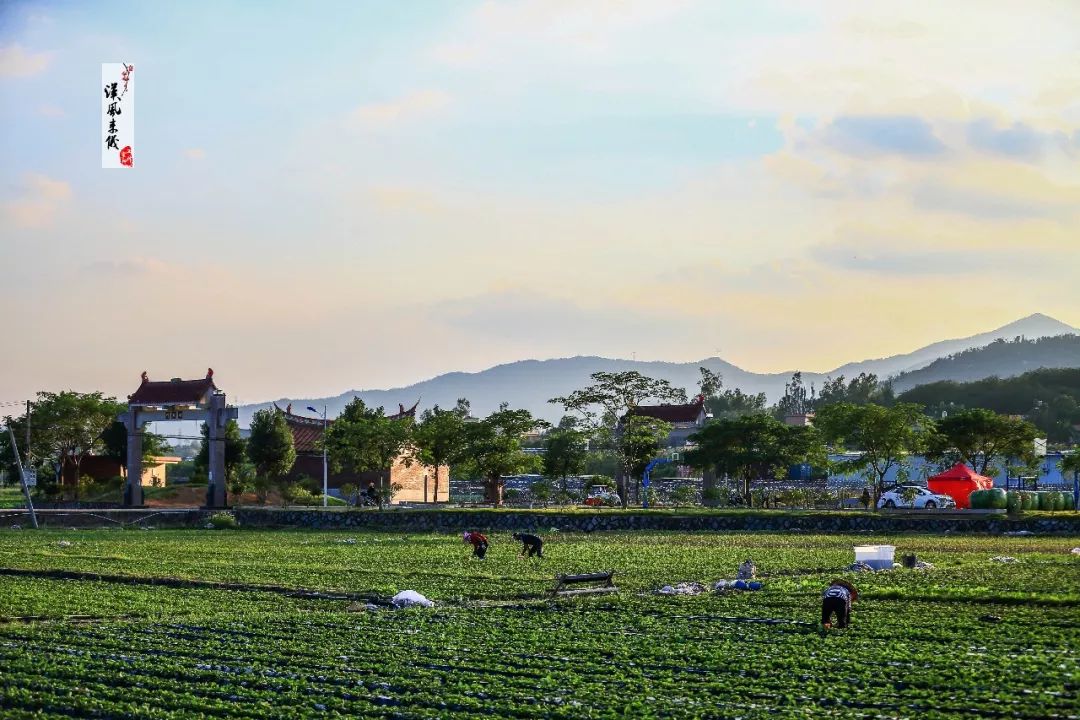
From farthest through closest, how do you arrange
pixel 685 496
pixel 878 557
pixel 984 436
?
pixel 685 496 → pixel 984 436 → pixel 878 557

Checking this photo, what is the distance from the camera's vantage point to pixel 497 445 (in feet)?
227

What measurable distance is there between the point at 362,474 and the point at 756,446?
2741cm

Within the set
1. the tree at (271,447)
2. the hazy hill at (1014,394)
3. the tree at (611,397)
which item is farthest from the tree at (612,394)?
the hazy hill at (1014,394)

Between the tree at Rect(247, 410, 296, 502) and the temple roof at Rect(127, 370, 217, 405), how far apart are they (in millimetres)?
7092

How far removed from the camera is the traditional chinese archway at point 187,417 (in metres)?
70.5

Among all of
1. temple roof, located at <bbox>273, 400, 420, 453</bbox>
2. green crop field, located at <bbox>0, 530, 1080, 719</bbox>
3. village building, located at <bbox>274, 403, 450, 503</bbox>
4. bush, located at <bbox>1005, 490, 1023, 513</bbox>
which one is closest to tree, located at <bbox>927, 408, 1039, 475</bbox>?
bush, located at <bbox>1005, 490, 1023, 513</bbox>

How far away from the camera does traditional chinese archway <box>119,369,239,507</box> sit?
70.5 m

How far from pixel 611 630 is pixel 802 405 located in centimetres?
15232

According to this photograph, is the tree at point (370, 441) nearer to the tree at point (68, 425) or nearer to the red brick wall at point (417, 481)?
the red brick wall at point (417, 481)

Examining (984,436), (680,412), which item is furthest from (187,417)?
(984,436)

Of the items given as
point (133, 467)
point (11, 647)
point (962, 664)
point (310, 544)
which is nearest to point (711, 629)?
point (962, 664)

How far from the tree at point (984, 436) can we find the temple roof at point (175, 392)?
3882 cm

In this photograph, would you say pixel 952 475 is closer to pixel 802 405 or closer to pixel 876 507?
pixel 876 507

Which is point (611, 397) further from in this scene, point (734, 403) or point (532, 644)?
point (734, 403)
